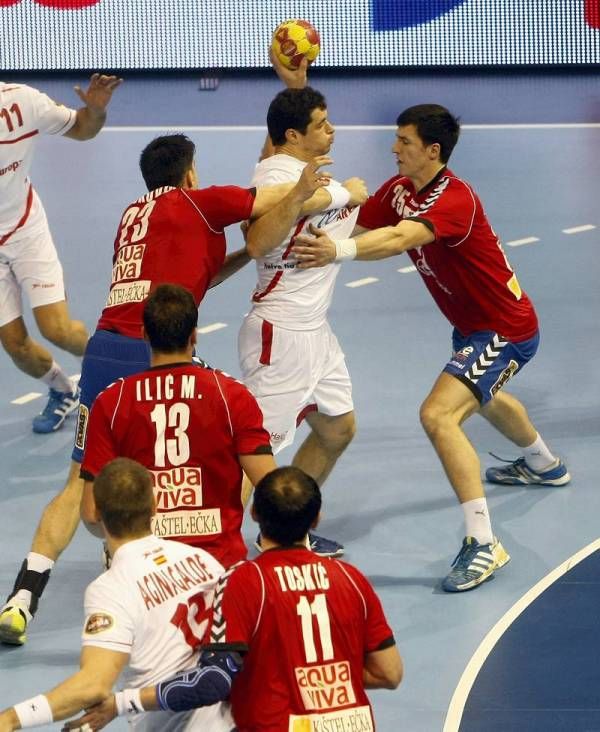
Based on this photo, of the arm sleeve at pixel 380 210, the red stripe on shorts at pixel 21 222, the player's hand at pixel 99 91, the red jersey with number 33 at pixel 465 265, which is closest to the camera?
the red jersey with number 33 at pixel 465 265

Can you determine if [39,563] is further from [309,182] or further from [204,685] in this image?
[204,685]

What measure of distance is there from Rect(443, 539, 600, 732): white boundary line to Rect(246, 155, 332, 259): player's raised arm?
2.11m

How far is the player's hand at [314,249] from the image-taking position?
281 inches

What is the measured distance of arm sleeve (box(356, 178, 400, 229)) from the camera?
8211mm

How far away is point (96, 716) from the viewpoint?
448cm

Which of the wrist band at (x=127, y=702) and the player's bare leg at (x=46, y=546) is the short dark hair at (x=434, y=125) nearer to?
the player's bare leg at (x=46, y=546)

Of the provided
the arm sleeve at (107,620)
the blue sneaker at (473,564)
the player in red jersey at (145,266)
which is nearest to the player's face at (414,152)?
the player in red jersey at (145,266)

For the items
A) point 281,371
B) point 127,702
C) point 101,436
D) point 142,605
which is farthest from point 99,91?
point 127,702

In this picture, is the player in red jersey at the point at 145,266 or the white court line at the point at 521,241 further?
the white court line at the point at 521,241

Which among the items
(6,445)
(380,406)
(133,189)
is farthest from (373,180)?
(6,445)

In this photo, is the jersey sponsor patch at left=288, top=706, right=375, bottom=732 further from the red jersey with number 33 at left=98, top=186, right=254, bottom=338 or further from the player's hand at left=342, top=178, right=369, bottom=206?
the player's hand at left=342, top=178, right=369, bottom=206

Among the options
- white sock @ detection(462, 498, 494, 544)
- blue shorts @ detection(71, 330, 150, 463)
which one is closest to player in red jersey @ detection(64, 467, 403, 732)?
blue shorts @ detection(71, 330, 150, 463)

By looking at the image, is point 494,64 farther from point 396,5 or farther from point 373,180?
point 373,180

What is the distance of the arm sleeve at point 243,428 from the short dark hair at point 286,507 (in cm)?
91
